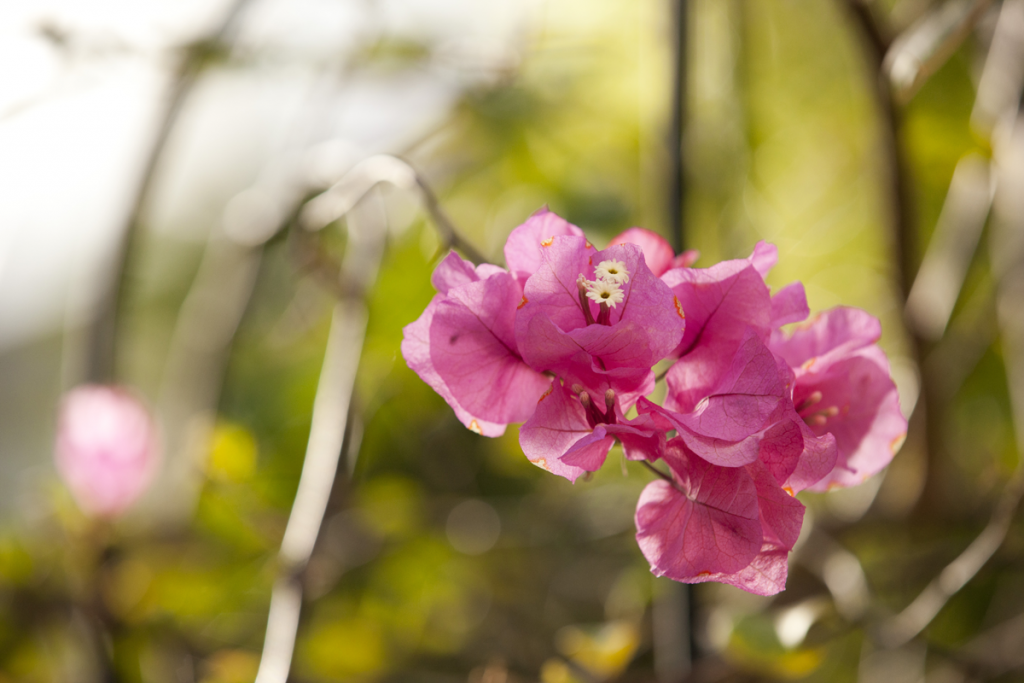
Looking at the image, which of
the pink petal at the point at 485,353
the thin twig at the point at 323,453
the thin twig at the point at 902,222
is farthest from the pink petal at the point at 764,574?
the thin twig at the point at 902,222

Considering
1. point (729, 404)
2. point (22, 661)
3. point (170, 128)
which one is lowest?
point (22, 661)

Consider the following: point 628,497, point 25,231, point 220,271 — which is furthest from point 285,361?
point 628,497

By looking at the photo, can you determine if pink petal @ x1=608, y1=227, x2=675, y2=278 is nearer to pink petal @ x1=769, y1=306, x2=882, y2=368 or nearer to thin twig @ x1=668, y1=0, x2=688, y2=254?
pink petal @ x1=769, y1=306, x2=882, y2=368

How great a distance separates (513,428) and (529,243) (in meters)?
0.56

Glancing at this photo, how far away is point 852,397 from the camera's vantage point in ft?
1.04

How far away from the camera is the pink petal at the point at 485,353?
0.89 feet

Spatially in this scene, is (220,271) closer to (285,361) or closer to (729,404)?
(285,361)

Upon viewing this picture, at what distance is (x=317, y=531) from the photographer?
0.47 meters

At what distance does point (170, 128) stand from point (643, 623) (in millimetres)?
793

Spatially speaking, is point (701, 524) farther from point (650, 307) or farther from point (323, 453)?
point (323, 453)

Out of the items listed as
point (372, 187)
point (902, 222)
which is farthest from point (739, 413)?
point (902, 222)

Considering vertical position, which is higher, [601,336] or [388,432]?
[601,336]

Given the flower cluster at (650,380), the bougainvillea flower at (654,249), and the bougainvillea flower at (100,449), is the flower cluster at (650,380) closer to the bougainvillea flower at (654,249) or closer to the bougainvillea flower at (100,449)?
the bougainvillea flower at (654,249)

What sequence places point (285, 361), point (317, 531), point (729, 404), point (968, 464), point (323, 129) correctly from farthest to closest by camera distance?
point (285, 361) < point (968, 464) < point (323, 129) < point (317, 531) < point (729, 404)
